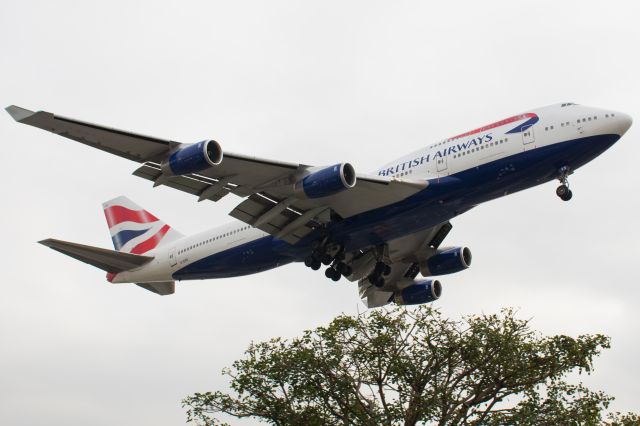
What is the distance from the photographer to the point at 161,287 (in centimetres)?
4669

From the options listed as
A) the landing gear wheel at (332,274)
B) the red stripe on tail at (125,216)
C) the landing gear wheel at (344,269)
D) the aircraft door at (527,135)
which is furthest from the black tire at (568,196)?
the red stripe on tail at (125,216)

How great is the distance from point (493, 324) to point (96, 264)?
19450 millimetres

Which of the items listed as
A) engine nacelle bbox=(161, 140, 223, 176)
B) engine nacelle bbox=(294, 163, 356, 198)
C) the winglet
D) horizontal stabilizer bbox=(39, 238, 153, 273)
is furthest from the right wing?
the winglet

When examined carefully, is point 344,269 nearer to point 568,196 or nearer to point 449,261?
point 449,261

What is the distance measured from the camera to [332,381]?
119 feet

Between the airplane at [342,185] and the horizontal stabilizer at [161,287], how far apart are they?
6.33 ft

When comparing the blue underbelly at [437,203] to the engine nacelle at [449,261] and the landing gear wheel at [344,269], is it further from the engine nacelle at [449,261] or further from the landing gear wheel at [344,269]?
the engine nacelle at [449,261]

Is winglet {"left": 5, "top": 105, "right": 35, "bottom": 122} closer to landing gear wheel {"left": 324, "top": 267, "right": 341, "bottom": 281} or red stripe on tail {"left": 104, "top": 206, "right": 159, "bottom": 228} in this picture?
landing gear wheel {"left": 324, "top": 267, "right": 341, "bottom": 281}

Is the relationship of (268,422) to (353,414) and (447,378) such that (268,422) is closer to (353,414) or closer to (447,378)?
(353,414)

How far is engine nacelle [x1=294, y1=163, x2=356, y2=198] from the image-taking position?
34875 mm

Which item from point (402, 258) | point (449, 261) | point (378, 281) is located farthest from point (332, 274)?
point (449, 261)

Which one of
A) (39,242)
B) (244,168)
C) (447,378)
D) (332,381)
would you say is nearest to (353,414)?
(332,381)

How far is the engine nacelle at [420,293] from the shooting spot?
47.7 metres

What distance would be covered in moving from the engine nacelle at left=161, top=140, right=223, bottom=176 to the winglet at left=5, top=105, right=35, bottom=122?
5004 mm
